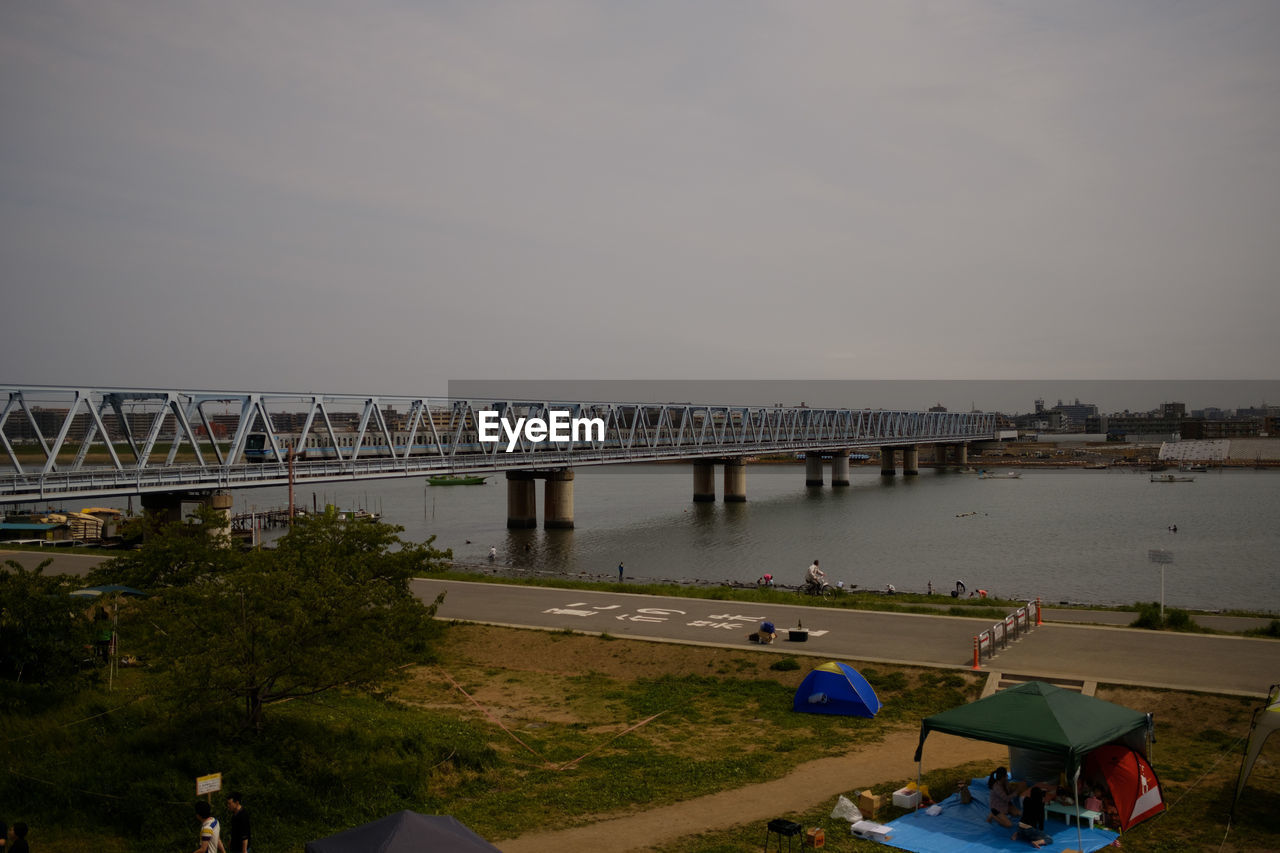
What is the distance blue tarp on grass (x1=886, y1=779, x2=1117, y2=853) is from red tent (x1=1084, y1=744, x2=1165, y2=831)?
2.27 ft

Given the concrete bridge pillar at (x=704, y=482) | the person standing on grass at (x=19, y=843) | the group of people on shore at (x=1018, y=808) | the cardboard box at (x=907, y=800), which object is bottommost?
the concrete bridge pillar at (x=704, y=482)

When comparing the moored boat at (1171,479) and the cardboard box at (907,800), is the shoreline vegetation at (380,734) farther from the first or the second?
the moored boat at (1171,479)

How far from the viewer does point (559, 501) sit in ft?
244

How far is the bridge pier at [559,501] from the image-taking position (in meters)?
74.0

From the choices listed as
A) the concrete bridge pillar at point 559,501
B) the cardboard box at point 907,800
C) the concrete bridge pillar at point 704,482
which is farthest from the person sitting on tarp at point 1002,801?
the concrete bridge pillar at point 704,482

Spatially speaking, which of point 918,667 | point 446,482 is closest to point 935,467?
point 446,482

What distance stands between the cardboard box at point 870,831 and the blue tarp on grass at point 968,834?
11 centimetres

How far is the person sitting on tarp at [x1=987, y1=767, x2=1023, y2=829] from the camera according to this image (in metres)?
12.9

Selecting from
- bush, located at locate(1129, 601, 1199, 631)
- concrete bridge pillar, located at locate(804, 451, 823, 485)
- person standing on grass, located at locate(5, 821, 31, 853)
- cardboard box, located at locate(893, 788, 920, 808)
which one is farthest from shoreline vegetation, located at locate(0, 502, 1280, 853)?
concrete bridge pillar, located at locate(804, 451, 823, 485)

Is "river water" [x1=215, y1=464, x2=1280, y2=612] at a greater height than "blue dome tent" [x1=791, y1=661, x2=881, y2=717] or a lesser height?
lesser

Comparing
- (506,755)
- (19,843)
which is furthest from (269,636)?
(506,755)

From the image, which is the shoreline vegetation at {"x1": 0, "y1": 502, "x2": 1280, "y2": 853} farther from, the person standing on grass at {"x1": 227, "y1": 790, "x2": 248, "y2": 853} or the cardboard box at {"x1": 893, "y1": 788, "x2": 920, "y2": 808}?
the person standing on grass at {"x1": 227, "y1": 790, "x2": 248, "y2": 853}

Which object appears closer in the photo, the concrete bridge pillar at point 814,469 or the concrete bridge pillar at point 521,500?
the concrete bridge pillar at point 521,500

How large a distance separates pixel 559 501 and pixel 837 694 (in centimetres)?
5606
